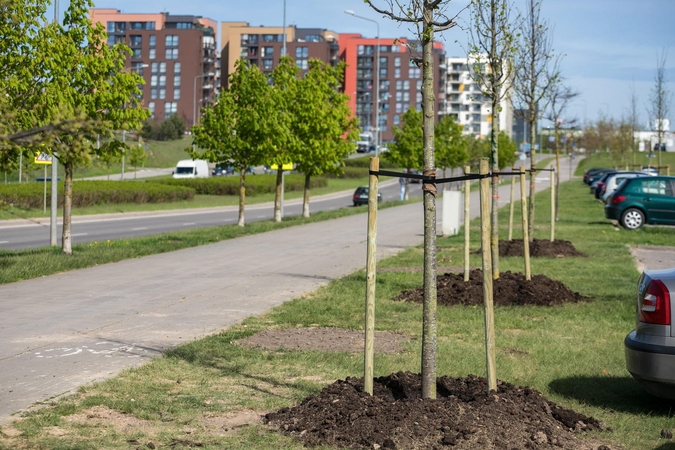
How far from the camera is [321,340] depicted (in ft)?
30.9

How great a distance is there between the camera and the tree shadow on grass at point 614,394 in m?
6.95

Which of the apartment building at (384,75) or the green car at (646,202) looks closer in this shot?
the green car at (646,202)

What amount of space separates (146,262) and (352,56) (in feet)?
449

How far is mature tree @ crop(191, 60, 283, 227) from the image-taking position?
96.8ft

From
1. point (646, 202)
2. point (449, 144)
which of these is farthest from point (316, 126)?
point (449, 144)

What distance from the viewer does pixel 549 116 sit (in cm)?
2906

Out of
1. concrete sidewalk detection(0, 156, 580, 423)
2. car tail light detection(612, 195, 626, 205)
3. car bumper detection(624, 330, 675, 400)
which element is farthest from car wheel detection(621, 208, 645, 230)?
car bumper detection(624, 330, 675, 400)

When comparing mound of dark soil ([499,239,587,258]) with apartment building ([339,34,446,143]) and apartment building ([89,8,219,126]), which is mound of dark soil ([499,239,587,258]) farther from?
apartment building ([339,34,446,143])

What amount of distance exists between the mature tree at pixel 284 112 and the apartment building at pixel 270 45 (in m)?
104

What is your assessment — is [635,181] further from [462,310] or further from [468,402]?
[468,402]

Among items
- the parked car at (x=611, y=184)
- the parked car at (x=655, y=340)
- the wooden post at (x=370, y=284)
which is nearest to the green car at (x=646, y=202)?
the parked car at (x=611, y=184)

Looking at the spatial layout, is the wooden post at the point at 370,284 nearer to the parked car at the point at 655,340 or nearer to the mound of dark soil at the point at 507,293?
the parked car at the point at 655,340

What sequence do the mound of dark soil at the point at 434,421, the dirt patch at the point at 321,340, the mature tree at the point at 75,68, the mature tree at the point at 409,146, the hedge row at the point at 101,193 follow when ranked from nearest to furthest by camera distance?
1. the mound of dark soil at the point at 434,421
2. the dirt patch at the point at 321,340
3. the mature tree at the point at 75,68
4. the hedge row at the point at 101,193
5. the mature tree at the point at 409,146

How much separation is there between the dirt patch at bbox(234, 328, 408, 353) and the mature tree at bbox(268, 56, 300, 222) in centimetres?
2069
